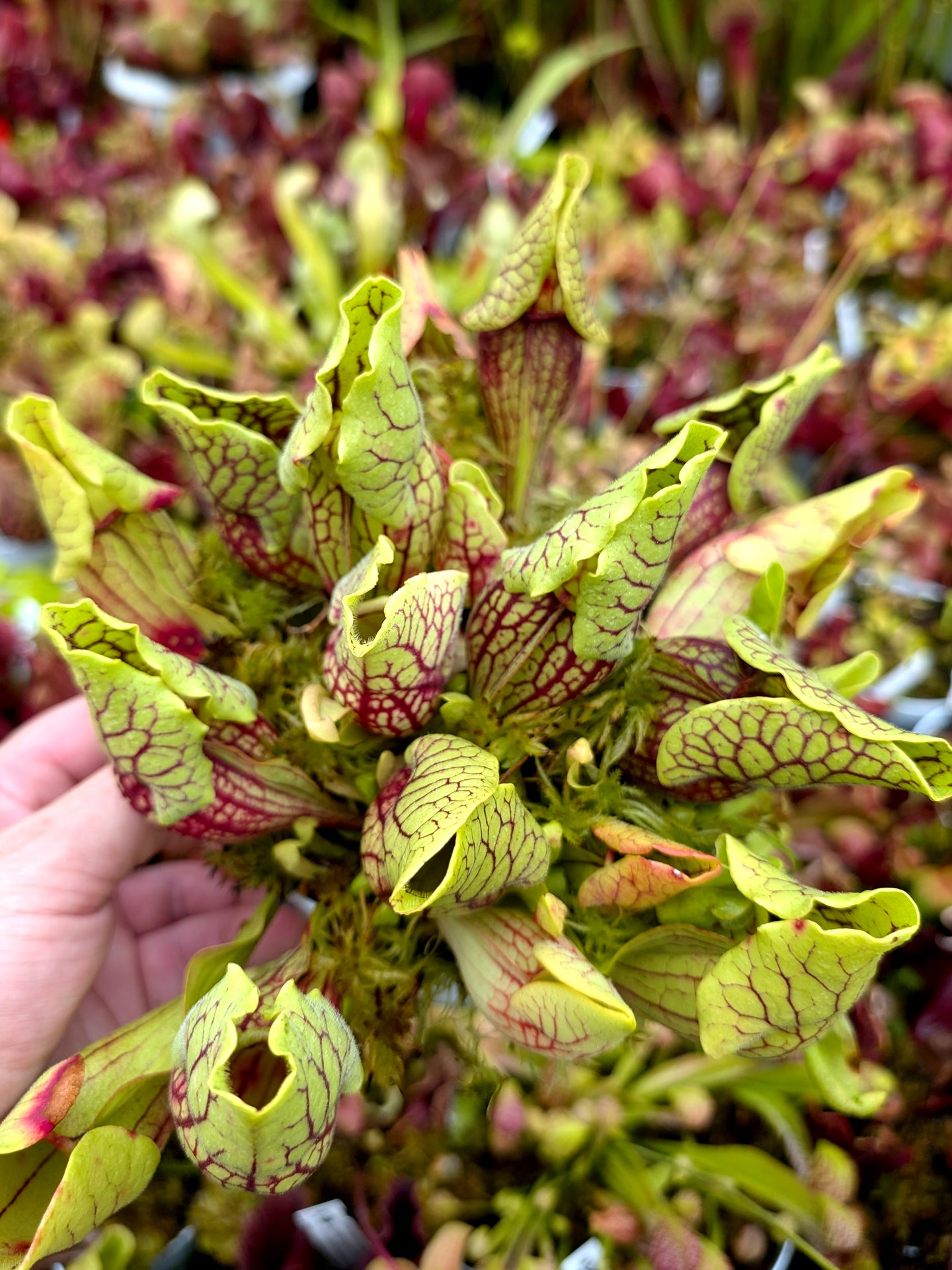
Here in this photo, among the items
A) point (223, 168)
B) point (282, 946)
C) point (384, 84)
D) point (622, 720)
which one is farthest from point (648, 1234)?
point (384, 84)

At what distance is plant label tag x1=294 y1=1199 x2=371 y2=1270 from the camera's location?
649 millimetres

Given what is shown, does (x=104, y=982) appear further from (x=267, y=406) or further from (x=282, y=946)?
(x=267, y=406)

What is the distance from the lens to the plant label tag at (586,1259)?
66cm

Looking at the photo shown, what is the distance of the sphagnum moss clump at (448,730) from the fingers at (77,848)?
97mm

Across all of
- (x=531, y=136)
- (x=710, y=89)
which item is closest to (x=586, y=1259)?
(x=531, y=136)

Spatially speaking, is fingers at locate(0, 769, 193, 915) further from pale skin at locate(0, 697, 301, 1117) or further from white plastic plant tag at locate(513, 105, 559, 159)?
white plastic plant tag at locate(513, 105, 559, 159)

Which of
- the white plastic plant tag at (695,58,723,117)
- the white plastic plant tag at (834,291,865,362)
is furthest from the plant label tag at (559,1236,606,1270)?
the white plastic plant tag at (695,58,723,117)

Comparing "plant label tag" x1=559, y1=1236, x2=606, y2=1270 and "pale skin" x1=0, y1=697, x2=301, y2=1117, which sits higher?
"pale skin" x1=0, y1=697, x2=301, y2=1117

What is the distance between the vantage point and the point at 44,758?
0.80 metres

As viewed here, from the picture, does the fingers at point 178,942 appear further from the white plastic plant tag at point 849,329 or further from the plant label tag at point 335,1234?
the white plastic plant tag at point 849,329

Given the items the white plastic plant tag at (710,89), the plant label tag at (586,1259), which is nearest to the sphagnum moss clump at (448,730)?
the plant label tag at (586,1259)

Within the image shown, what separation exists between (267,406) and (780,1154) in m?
0.82

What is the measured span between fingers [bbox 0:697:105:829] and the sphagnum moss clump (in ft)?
1.02

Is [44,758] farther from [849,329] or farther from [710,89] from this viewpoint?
[710,89]
